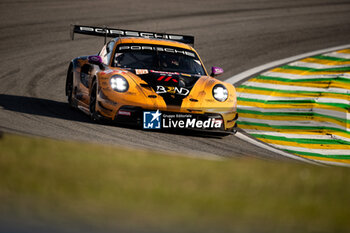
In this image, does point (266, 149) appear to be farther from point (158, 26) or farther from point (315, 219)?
point (158, 26)

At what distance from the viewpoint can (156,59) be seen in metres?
8.72

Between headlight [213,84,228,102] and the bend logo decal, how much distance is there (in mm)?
933

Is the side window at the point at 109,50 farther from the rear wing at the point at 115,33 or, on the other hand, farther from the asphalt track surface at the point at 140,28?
the rear wing at the point at 115,33

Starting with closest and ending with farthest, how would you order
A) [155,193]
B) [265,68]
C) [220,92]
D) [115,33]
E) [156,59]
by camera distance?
[155,193]
[220,92]
[156,59]
[115,33]
[265,68]

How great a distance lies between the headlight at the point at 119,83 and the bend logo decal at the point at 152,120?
0.46m

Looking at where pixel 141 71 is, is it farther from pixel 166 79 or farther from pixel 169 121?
pixel 169 121

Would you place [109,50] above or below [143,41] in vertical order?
below

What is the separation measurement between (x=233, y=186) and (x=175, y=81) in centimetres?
400

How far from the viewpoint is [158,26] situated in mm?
17000

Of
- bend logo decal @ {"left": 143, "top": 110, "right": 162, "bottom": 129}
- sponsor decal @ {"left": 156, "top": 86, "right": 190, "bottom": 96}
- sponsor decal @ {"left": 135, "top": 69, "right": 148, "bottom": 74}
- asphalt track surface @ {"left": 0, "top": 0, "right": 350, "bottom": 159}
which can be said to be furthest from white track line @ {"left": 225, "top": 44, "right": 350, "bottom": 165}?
sponsor decal @ {"left": 135, "top": 69, "right": 148, "bottom": 74}

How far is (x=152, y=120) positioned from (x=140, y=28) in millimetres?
9341

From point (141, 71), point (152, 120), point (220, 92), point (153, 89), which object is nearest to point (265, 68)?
point (220, 92)

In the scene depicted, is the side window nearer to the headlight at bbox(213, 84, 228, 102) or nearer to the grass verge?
the headlight at bbox(213, 84, 228, 102)

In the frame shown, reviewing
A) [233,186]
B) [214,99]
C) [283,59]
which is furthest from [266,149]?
[283,59]
